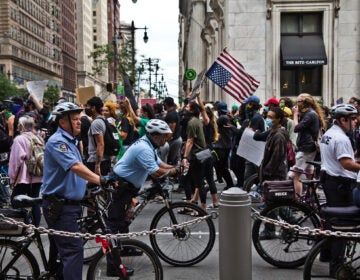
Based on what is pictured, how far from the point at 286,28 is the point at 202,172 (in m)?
14.3

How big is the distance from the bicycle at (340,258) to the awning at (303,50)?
16.8 metres

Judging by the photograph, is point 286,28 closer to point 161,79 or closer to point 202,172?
point 202,172

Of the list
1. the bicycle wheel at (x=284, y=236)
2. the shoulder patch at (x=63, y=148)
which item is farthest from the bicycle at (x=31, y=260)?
the bicycle wheel at (x=284, y=236)

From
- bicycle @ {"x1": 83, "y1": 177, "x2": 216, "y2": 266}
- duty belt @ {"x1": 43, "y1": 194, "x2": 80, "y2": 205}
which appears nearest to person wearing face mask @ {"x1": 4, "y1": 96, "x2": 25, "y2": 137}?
bicycle @ {"x1": 83, "y1": 177, "x2": 216, "y2": 266}

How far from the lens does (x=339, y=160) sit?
233 inches

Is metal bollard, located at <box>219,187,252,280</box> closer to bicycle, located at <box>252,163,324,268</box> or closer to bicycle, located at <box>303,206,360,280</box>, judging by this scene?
bicycle, located at <box>303,206,360,280</box>

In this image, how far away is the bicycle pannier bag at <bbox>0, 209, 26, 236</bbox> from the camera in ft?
16.7

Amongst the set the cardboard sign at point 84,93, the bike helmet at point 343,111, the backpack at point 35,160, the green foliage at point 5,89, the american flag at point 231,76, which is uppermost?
the green foliage at point 5,89

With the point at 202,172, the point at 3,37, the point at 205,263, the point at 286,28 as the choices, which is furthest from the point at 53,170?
the point at 3,37

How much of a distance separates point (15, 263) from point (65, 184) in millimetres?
993

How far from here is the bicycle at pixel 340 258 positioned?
16.9 feet

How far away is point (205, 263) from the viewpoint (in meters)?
6.86

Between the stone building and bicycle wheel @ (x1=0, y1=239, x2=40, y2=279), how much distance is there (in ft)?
57.2

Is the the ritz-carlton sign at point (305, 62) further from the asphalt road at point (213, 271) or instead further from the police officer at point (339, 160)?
the police officer at point (339, 160)
